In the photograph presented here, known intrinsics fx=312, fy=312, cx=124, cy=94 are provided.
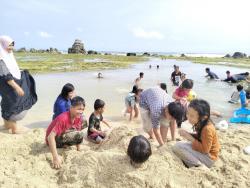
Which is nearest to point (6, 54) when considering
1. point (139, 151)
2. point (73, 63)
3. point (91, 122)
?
point (91, 122)

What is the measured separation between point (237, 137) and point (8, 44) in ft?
14.8

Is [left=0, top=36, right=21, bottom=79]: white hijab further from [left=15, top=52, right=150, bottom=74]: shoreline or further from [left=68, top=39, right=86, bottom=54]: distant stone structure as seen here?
[left=68, top=39, right=86, bottom=54]: distant stone structure

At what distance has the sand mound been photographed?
11.5ft

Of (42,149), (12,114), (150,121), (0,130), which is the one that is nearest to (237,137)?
(150,121)

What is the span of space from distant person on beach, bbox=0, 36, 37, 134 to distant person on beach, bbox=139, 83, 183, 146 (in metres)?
2.27

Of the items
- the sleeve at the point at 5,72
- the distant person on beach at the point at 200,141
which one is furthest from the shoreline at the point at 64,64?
→ the distant person on beach at the point at 200,141

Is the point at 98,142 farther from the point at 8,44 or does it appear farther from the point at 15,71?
the point at 8,44

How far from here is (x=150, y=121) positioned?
533 cm

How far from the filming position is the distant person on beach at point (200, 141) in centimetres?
380

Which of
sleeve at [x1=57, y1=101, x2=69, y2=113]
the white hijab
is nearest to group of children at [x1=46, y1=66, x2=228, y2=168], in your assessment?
sleeve at [x1=57, y1=101, x2=69, y2=113]

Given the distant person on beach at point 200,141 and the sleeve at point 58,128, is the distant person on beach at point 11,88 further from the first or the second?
the distant person on beach at point 200,141

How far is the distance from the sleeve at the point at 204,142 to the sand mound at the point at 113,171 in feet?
0.82

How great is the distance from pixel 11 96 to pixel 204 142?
3661mm

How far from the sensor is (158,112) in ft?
16.2
